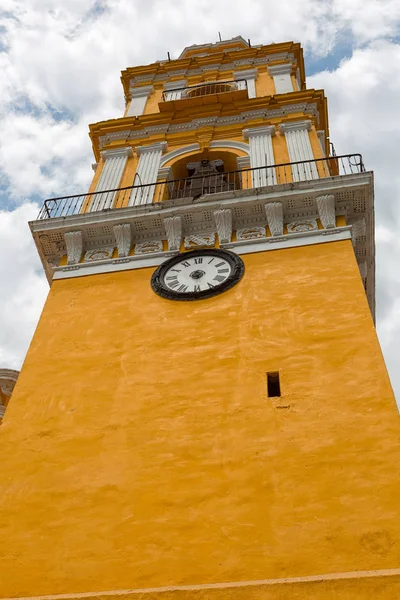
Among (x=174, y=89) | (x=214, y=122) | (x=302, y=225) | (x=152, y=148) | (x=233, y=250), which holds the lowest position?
(x=233, y=250)

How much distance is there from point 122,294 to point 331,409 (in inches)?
178

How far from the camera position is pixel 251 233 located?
12.5 metres

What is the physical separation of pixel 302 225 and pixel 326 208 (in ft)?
1.68

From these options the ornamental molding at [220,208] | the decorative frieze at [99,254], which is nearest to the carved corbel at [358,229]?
the ornamental molding at [220,208]

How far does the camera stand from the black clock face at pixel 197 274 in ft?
37.0

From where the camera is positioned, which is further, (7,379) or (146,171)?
(7,379)

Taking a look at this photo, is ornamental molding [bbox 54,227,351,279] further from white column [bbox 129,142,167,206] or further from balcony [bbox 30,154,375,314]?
white column [bbox 129,142,167,206]

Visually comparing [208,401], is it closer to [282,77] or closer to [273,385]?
[273,385]

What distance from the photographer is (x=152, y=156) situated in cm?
1612

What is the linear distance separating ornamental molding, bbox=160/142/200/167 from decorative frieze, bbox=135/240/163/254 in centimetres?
358

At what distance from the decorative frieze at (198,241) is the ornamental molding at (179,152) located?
373cm

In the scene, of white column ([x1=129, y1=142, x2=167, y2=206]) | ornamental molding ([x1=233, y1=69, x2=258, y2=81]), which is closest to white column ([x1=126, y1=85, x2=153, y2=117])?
ornamental molding ([x1=233, y1=69, x2=258, y2=81])

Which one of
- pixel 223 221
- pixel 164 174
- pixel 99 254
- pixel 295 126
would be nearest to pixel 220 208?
pixel 223 221

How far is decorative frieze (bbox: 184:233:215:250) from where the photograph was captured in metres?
12.6
